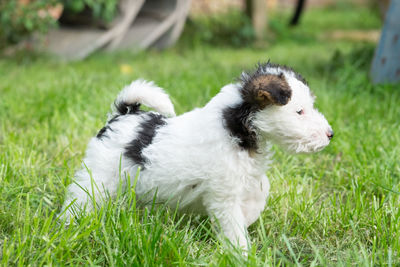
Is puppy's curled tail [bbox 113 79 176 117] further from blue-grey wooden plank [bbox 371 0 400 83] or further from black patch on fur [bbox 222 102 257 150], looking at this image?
blue-grey wooden plank [bbox 371 0 400 83]

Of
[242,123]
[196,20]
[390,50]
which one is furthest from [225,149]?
[196,20]

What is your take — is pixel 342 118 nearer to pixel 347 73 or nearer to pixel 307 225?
pixel 347 73

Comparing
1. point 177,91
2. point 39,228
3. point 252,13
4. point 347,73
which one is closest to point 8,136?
point 39,228

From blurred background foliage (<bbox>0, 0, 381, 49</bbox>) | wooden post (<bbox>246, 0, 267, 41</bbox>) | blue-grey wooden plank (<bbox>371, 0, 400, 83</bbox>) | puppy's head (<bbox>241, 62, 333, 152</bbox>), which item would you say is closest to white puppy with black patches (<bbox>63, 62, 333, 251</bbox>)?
puppy's head (<bbox>241, 62, 333, 152</bbox>)

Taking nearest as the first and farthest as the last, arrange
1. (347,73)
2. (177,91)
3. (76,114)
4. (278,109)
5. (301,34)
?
(278,109) < (76,114) < (177,91) < (347,73) < (301,34)

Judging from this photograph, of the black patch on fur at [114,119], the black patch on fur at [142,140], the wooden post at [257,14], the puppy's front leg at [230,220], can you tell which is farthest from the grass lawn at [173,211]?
the wooden post at [257,14]

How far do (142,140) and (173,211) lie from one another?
374mm

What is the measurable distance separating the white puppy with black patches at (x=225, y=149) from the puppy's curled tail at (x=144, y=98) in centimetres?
18

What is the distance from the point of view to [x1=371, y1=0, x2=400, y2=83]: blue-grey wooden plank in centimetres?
474

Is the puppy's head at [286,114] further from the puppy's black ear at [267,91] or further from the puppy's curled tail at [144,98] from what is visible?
the puppy's curled tail at [144,98]

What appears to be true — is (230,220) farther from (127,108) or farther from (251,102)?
(127,108)

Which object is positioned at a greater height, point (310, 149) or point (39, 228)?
point (310, 149)

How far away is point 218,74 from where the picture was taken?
5.30m

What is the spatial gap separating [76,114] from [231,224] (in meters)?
2.19
